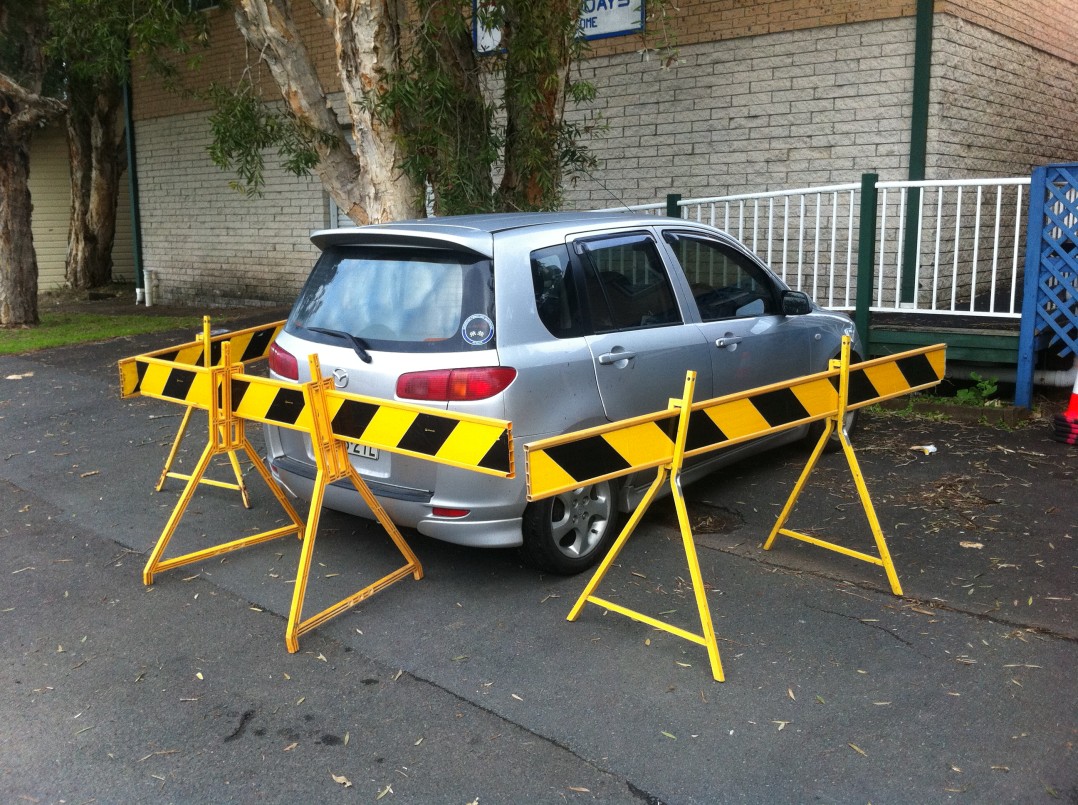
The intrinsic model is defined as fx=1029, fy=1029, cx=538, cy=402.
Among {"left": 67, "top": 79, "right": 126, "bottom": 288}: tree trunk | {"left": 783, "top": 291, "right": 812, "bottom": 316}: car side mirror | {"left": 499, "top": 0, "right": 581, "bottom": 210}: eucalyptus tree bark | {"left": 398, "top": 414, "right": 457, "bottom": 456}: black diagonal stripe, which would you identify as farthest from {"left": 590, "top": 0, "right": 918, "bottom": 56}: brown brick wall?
{"left": 67, "top": 79, "right": 126, "bottom": 288}: tree trunk

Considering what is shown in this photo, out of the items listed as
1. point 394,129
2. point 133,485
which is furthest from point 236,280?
point 133,485

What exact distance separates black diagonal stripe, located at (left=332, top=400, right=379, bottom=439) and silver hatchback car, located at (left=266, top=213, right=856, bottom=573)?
317mm

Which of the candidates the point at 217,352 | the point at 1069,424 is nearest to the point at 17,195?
the point at 217,352

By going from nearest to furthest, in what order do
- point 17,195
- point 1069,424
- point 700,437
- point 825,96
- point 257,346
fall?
point 700,437, point 257,346, point 1069,424, point 825,96, point 17,195

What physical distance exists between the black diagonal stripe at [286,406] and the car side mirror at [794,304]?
122 inches

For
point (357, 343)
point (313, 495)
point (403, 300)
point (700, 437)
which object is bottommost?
point (313, 495)

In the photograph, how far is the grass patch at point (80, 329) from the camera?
12.7 m

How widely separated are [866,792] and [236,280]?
15.0m

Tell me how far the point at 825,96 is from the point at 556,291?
6.23 meters

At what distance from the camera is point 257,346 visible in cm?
666

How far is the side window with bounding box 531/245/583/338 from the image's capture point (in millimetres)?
4852

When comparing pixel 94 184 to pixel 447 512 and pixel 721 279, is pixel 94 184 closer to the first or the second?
pixel 721 279

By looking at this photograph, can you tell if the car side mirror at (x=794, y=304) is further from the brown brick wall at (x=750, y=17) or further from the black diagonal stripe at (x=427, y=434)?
the brown brick wall at (x=750, y=17)

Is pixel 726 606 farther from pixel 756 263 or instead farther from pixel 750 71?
pixel 750 71
